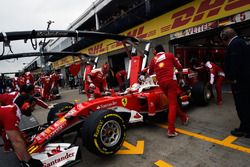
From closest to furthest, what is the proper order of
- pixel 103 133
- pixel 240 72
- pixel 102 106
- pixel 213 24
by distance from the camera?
pixel 103 133 < pixel 240 72 < pixel 102 106 < pixel 213 24

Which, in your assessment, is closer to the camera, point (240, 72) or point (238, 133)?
point (240, 72)

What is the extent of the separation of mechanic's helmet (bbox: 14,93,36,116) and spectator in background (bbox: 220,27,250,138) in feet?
11.0

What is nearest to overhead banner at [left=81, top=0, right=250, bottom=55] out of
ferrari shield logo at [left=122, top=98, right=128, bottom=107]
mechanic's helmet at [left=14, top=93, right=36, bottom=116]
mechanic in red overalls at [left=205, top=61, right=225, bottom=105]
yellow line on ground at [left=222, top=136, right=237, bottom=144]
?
mechanic in red overalls at [left=205, top=61, right=225, bottom=105]

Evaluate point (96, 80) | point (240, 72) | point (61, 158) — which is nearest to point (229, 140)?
point (240, 72)

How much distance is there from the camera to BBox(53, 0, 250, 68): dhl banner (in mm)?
6250

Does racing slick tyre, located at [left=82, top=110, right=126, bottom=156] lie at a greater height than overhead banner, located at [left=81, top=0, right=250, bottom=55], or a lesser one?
lesser

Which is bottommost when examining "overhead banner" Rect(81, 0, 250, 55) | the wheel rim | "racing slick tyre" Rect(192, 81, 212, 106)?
the wheel rim

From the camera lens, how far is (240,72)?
10.2 ft

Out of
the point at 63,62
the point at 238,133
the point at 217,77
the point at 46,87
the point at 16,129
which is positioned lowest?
the point at 238,133

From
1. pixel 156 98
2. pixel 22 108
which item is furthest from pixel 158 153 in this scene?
pixel 22 108

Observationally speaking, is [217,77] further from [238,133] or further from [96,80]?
[96,80]

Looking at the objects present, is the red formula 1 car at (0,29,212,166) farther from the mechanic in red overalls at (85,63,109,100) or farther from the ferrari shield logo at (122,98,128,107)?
the mechanic in red overalls at (85,63,109,100)

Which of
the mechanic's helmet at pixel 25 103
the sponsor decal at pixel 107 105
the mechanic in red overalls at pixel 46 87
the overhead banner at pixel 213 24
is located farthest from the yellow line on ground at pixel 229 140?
the mechanic in red overalls at pixel 46 87

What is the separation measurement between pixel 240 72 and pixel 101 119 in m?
2.41
